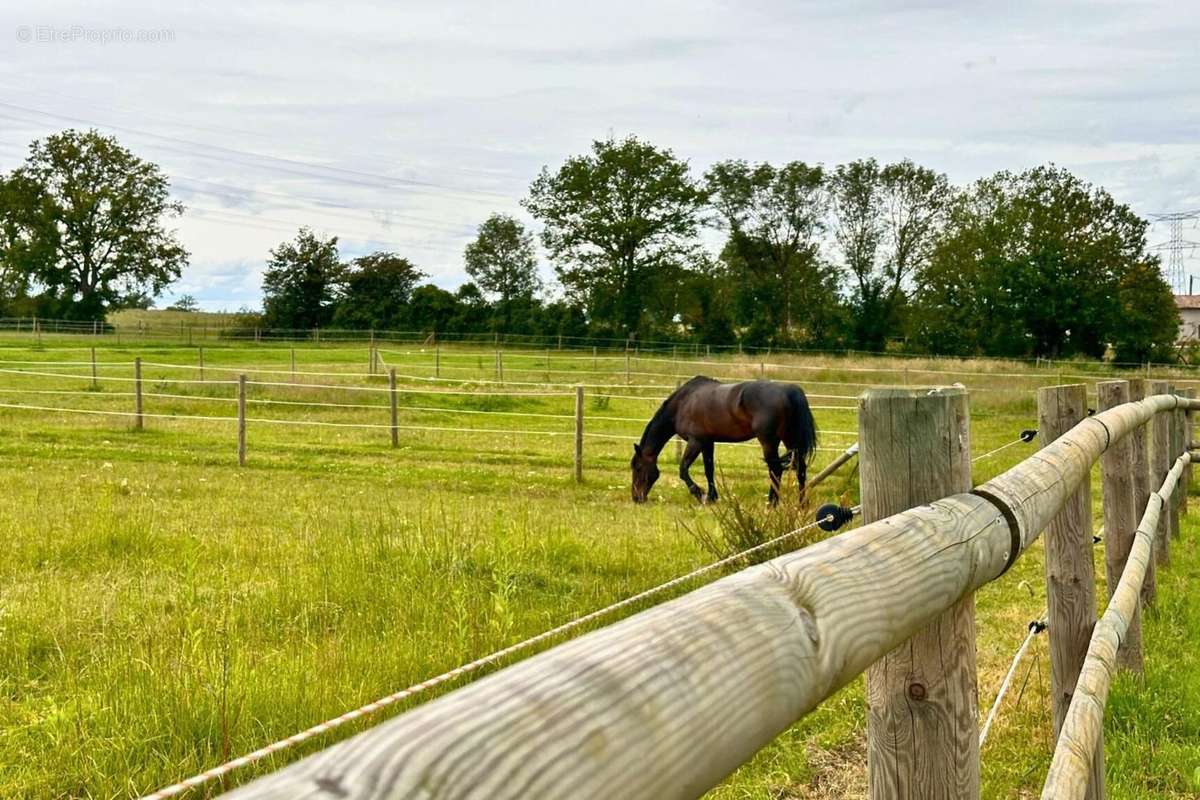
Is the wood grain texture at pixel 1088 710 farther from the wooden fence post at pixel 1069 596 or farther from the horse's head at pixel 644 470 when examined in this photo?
the horse's head at pixel 644 470

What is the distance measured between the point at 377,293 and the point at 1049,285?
33230 millimetres

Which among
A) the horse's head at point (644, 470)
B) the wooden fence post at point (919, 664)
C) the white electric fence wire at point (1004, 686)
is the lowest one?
the horse's head at point (644, 470)

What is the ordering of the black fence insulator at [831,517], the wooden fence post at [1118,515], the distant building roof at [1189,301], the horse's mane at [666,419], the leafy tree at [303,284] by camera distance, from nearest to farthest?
1. the black fence insulator at [831,517]
2. the wooden fence post at [1118,515]
3. the horse's mane at [666,419]
4. the leafy tree at [303,284]
5. the distant building roof at [1189,301]

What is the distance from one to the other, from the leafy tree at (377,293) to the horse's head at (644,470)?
143 ft

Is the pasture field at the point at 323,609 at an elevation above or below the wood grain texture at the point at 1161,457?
below

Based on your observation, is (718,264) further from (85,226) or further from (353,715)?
(353,715)

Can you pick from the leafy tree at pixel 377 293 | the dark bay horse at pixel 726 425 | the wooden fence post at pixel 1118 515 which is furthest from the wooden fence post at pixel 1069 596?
the leafy tree at pixel 377 293

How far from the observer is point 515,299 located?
54688 millimetres

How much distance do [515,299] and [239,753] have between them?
5195cm

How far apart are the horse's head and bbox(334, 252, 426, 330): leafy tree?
4363 centimetres

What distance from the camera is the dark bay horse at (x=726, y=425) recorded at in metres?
11.4

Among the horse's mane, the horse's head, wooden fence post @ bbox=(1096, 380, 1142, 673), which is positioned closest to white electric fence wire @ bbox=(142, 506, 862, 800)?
wooden fence post @ bbox=(1096, 380, 1142, 673)

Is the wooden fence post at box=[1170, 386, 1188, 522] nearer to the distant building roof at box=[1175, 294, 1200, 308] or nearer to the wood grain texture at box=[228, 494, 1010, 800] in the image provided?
the wood grain texture at box=[228, 494, 1010, 800]

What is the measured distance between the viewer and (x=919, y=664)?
160 centimetres
